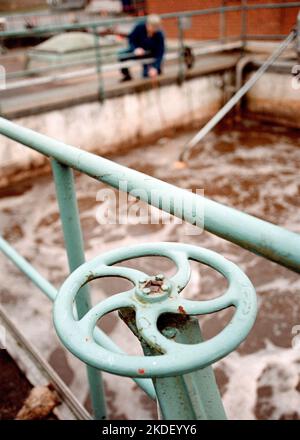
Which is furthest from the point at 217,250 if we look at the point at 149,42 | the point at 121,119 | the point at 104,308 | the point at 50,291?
the point at 149,42

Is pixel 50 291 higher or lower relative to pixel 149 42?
lower

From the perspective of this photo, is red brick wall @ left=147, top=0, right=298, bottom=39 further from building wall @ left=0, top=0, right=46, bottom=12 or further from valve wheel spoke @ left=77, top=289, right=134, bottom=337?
building wall @ left=0, top=0, right=46, bottom=12

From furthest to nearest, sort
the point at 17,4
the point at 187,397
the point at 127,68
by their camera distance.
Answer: the point at 17,4 < the point at 127,68 < the point at 187,397

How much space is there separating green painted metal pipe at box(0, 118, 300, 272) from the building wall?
22788 mm

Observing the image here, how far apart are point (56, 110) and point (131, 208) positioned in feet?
6.27

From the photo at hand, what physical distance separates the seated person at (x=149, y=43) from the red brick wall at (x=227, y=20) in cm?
371

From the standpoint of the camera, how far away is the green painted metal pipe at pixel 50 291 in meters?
1.33

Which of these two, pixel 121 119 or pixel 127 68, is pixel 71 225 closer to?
pixel 121 119

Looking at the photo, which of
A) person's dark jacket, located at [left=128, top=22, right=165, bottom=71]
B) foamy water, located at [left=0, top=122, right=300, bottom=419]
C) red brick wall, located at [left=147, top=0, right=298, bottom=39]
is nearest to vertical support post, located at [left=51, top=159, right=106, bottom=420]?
foamy water, located at [left=0, top=122, right=300, bottom=419]

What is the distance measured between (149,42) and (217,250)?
13.5ft

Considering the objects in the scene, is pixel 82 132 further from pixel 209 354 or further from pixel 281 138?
pixel 209 354

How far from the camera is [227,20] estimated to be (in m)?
10.4

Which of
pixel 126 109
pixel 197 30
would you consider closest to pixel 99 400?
pixel 126 109

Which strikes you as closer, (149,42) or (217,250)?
(217,250)
